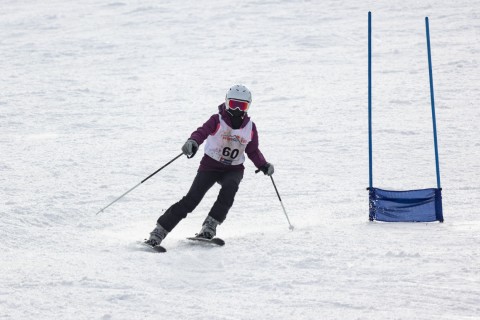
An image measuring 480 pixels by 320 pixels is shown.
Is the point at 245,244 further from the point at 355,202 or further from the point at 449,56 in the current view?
the point at 449,56

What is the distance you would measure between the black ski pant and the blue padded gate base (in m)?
1.45

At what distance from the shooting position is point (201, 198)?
21.0 feet

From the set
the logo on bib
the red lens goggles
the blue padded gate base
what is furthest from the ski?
the blue padded gate base

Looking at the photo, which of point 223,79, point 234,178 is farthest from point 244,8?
point 234,178

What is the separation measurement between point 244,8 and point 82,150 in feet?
43.0

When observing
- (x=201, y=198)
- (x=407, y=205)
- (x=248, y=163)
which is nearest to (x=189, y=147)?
(x=201, y=198)

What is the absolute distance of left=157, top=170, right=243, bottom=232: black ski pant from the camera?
6242 millimetres

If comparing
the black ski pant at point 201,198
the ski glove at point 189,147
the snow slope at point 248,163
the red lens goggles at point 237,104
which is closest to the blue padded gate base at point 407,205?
the snow slope at point 248,163

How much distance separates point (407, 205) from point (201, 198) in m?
2.04

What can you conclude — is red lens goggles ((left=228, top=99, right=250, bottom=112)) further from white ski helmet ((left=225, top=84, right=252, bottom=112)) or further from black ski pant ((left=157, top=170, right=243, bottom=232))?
black ski pant ((left=157, top=170, right=243, bottom=232))

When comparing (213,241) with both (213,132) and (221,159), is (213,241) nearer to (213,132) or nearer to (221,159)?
(221,159)

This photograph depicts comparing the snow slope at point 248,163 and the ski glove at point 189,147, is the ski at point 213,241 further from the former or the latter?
the ski glove at point 189,147

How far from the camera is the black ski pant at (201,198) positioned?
6.24 m

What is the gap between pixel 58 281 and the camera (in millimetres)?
5168
